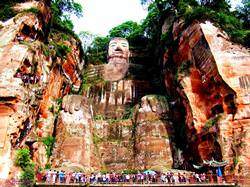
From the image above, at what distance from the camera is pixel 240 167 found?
55.8 ft

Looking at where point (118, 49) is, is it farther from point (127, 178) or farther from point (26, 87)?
point (127, 178)

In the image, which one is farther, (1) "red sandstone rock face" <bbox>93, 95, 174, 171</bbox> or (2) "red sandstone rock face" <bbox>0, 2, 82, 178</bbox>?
(1) "red sandstone rock face" <bbox>93, 95, 174, 171</bbox>

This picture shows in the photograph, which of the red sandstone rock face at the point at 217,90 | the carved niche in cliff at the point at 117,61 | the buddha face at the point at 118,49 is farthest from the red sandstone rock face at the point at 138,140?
the buddha face at the point at 118,49

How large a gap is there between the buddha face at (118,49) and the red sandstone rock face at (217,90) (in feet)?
45.4

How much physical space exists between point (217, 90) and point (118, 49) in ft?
64.5

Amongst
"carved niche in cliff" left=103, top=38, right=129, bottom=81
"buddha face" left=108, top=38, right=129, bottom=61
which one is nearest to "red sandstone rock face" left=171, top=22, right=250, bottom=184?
"carved niche in cliff" left=103, top=38, right=129, bottom=81

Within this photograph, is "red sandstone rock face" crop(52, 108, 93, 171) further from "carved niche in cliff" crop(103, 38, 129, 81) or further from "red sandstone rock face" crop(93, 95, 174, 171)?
"carved niche in cliff" crop(103, 38, 129, 81)

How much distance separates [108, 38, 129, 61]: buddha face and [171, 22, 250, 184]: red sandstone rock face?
45.4 feet

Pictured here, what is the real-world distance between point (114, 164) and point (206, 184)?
8.93 m

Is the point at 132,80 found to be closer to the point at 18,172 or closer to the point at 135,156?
the point at 135,156

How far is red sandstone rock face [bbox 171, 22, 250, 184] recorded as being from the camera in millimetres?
18156

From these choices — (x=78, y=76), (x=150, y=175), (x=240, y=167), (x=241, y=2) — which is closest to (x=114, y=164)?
(x=150, y=175)

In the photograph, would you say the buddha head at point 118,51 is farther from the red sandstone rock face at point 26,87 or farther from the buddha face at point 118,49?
the red sandstone rock face at point 26,87

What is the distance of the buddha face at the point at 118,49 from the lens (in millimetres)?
37812
